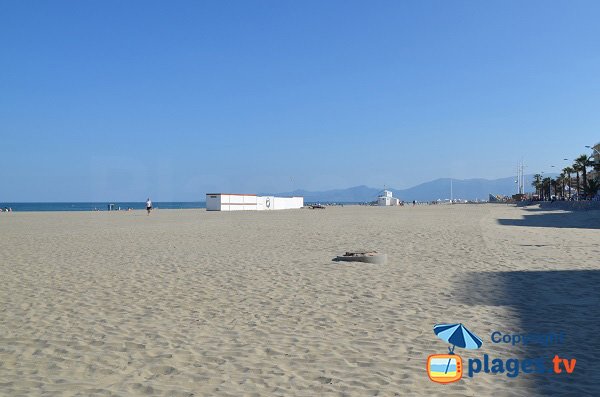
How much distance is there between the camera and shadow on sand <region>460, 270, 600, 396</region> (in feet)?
16.1

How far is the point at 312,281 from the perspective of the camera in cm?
1044

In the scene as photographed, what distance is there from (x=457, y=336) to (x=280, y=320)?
8.03 ft

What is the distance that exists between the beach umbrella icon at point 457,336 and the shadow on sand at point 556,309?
593mm

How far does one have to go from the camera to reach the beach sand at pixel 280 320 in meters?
4.91

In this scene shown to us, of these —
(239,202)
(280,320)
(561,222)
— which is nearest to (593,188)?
(561,222)

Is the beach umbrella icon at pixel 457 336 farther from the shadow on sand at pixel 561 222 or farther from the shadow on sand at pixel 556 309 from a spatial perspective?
the shadow on sand at pixel 561 222

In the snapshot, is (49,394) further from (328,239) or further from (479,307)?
(328,239)

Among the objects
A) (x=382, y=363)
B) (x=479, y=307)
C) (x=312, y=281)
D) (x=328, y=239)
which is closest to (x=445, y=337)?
(x=382, y=363)

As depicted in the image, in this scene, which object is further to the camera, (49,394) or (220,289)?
(220,289)

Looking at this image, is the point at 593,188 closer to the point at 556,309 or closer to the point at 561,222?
the point at 561,222

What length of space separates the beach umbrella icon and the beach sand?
0.13 metres

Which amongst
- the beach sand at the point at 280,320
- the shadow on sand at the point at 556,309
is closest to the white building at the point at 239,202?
the beach sand at the point at 280,320

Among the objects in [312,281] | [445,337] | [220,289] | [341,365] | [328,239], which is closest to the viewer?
[341,365]

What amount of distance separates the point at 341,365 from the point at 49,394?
2.84 metres
